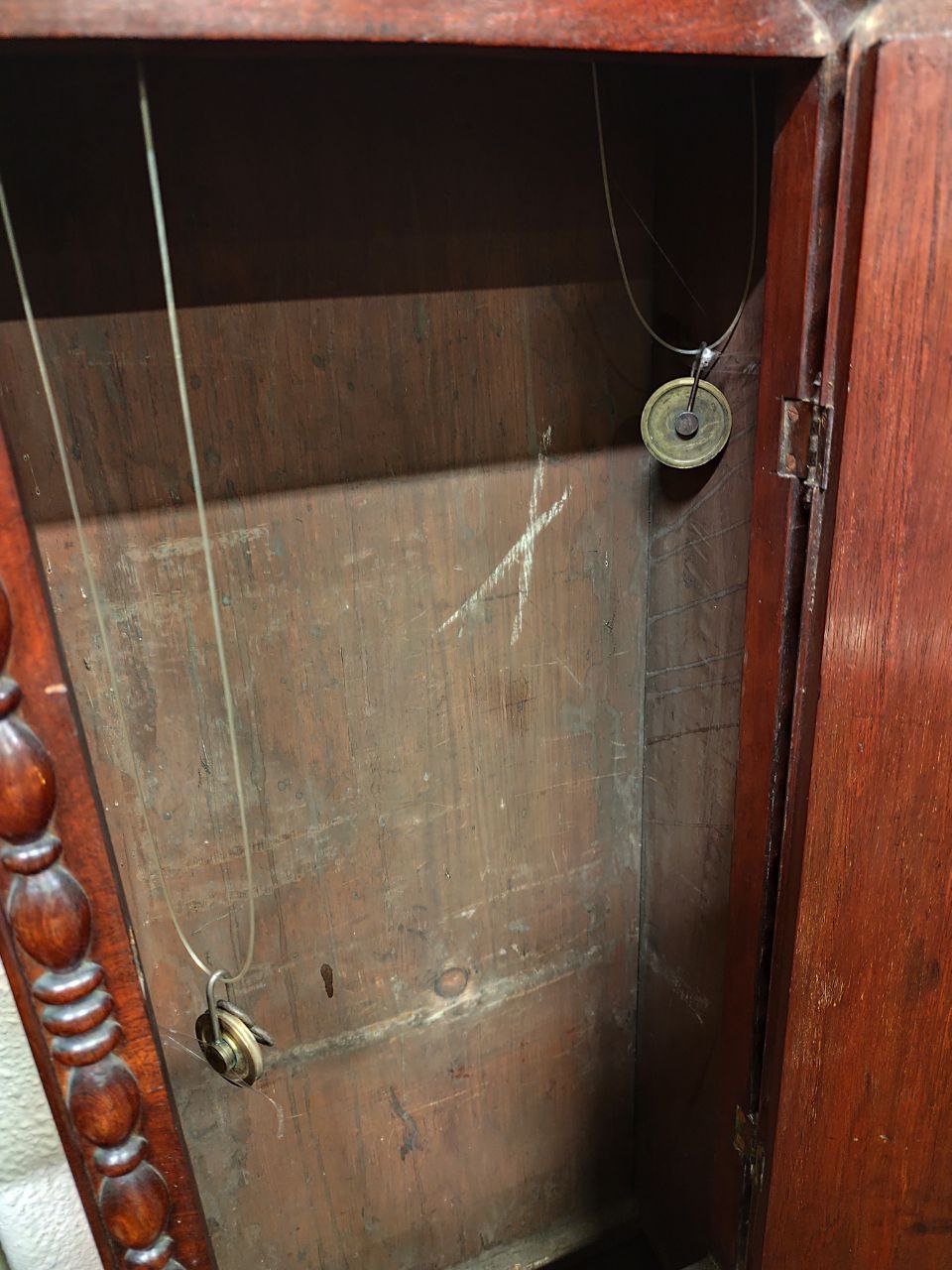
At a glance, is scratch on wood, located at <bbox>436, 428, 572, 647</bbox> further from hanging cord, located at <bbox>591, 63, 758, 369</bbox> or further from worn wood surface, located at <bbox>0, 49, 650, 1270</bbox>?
hanging cord, located at <bbox>591, 63, 758, 369</bbox>

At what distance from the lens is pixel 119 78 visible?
80 centimetres

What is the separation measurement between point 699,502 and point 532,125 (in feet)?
1.45

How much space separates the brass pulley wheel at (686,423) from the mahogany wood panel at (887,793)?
10.4 inches

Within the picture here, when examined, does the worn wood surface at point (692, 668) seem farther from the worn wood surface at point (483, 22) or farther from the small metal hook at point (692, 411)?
the worn wood surface at point (483, 22)

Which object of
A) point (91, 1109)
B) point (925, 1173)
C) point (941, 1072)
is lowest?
point (925, 1173)

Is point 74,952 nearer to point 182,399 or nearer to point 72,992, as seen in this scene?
point 72,992

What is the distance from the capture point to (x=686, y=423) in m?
1.00

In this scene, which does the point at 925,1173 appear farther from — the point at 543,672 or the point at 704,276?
the point at 704,276

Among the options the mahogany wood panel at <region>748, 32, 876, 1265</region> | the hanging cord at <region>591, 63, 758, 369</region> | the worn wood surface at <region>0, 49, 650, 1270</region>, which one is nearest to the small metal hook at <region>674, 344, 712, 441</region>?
the hanging cord at <region>591, 63, 758, 369</region>

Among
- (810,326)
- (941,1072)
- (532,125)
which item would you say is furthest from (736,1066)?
(532,125)

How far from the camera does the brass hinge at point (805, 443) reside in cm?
77

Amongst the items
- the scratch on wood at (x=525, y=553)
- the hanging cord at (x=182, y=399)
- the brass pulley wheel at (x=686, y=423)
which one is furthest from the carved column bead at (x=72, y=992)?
the brass pulley wheel at (x=686, y=423)

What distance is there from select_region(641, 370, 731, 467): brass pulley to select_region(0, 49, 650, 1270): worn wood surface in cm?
10

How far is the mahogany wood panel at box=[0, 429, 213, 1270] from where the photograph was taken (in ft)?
1.79
